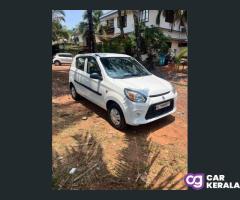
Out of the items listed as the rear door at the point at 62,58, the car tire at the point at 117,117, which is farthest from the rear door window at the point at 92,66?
the rear door at the point at 62,58

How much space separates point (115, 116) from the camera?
16.1 ft

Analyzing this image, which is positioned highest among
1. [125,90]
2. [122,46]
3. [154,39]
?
[154,39]

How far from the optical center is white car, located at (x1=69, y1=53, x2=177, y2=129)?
446 centimetres

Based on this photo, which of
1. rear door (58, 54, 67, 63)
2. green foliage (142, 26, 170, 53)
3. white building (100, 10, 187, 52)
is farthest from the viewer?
white building (100, 10, 187, 52)

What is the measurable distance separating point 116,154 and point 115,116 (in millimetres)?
1067

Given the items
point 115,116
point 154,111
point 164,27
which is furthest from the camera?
point 164,27

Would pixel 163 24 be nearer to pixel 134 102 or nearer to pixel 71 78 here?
pixel 71 78

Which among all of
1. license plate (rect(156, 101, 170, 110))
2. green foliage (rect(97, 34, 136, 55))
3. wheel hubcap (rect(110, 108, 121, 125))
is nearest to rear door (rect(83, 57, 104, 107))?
wheel hubcap (rect(110, 108, 121, 125))

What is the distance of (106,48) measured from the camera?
16.2 meters

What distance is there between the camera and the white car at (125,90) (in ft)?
14.6

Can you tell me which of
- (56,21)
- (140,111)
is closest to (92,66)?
(140,111)

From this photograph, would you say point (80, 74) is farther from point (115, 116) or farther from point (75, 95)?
point (115, 116)

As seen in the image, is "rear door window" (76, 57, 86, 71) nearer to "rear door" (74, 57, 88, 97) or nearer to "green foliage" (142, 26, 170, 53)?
"rear door" (74, 57, 88, 97)

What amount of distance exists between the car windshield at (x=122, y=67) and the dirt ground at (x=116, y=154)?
133cm
